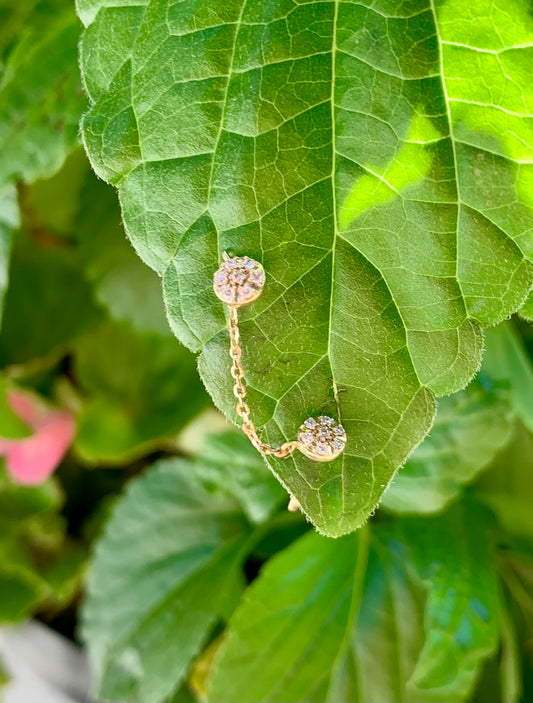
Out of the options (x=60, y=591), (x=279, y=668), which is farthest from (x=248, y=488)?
(x=60, y=591)

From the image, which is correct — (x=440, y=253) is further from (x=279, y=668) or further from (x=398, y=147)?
(x=279, y=668)

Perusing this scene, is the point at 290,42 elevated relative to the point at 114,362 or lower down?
elevated

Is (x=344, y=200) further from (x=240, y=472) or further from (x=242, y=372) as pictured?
(x=240, y=472)

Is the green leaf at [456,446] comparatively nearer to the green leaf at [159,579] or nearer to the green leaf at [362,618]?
the green leaf at [362,618]

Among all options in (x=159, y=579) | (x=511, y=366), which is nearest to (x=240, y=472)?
(x=159, y=579)

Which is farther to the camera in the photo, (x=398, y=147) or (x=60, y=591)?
(x=60, y=591)

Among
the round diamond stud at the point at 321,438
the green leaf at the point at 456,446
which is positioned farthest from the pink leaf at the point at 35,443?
the round diamond stud at the point at 321,438

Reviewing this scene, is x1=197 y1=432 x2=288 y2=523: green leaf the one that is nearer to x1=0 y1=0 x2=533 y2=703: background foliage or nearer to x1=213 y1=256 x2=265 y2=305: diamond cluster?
x1=0 y1=0 x2=533 y2=703: background foliage
